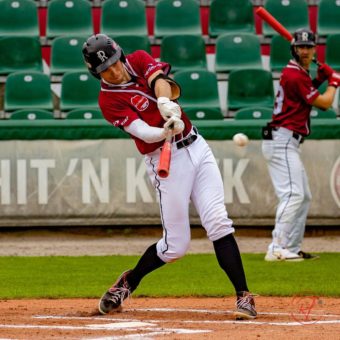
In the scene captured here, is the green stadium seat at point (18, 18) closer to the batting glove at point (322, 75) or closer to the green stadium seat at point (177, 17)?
the green stadium seat at point (177, 17)

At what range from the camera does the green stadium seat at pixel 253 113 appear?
11531 millimetres

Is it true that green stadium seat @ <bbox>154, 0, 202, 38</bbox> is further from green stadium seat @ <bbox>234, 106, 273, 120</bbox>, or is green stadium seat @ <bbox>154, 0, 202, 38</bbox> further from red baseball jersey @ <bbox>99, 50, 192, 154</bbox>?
red baseball jersey @ <bbox>99, 50, 192, 154</bbox>

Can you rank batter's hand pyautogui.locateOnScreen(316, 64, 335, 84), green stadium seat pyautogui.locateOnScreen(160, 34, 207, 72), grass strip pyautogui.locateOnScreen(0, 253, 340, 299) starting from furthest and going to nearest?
1. green stadium seat pyautogui.locateOnScreen(160, 34, 207, 72)
2. batter's hand pyautogui.locateOnScreen(316, 64, 335, 84)
3. grass strip pyautogui.locateOnScreen(0, 253, 340, 299)

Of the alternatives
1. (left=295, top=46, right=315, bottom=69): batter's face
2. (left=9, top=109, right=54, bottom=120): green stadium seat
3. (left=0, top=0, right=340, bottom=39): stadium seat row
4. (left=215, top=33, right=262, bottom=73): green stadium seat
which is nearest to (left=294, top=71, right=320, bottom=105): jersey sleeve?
(left=295, top=46, right=315, bottom=69): batter's face

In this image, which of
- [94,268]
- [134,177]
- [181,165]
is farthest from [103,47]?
[134,177]

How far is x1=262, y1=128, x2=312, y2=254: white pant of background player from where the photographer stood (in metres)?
8.90

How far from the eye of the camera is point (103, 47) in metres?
5.63

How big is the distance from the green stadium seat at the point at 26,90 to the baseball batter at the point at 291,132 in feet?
12.7

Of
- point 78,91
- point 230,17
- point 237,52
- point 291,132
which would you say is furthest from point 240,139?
point 230,17

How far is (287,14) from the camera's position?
13.7 m

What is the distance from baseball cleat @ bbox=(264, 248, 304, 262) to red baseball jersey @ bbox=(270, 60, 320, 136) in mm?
1025

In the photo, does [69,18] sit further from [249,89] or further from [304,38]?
[304,38]

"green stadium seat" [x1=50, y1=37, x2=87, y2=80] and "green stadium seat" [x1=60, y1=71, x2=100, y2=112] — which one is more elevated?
"green stadium seat" [x1=50, y1=37, x2=87, y2=80]

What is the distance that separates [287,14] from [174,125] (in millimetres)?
8525
